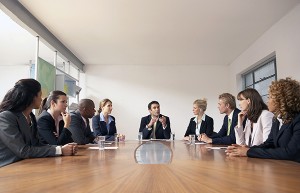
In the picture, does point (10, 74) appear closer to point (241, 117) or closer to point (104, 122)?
point (104, 122)

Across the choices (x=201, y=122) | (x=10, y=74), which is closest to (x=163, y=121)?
(x=201, y=122)

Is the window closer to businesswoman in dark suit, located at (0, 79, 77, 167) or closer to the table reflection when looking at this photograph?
the table reflection

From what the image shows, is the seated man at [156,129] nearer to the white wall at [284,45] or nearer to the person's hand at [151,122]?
the person's hand at [151,122]

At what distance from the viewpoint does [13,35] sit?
5.36m

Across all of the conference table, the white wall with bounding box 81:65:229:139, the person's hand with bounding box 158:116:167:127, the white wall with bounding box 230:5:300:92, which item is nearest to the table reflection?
the conference table

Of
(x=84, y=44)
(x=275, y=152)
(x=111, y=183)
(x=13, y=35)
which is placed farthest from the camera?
(x=84, y=44)

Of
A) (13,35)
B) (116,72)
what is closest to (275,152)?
(13,35)

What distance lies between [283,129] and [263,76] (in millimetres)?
4487

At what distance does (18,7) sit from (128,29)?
187 centimetres

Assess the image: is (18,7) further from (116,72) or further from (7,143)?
(116,72)

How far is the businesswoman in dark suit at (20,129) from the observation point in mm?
1718

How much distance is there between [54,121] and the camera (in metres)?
2.66

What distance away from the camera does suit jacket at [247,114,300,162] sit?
1.66 metres

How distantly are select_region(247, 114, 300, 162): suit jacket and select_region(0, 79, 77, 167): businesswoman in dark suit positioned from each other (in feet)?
4.08
